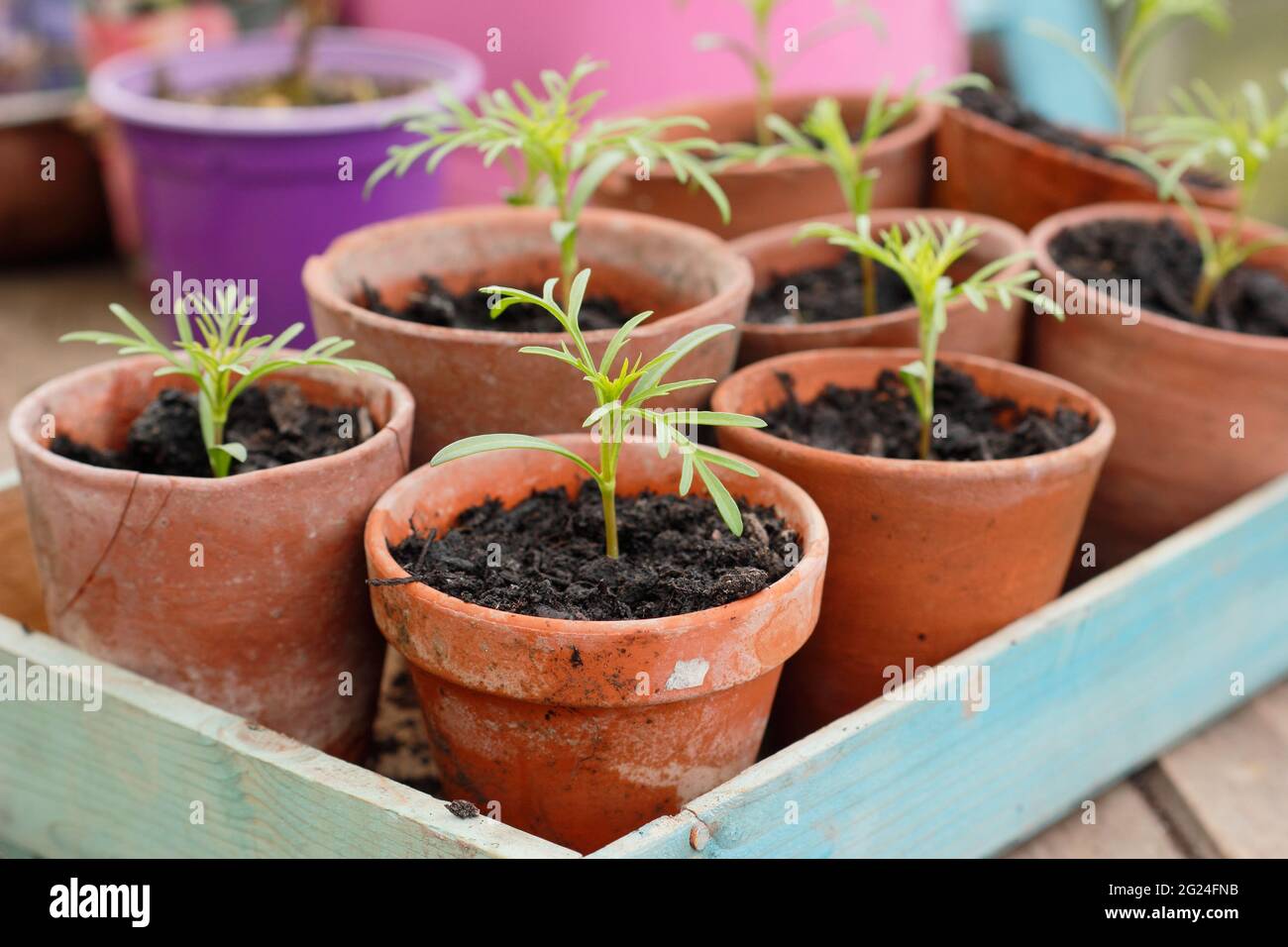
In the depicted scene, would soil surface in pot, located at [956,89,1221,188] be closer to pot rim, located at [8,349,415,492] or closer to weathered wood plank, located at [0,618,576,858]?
pot rim, located at [8,349,415,492]

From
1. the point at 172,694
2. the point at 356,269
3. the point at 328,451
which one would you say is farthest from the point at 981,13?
the point at 172,694

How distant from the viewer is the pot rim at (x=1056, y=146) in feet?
6.28

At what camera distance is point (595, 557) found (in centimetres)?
119

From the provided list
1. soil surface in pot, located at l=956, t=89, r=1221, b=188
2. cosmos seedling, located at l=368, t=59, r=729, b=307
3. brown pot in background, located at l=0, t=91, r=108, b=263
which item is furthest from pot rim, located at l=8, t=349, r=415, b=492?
brown pot in background, located at l=0, t=91, r=108, b=263

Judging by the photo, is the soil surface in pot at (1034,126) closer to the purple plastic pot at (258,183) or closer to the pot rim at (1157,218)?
the pot rim at (1157,218)

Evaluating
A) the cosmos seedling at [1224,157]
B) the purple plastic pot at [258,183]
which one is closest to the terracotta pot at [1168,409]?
the cosmos seedling at [1224,157]

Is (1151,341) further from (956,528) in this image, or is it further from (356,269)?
(356,269)

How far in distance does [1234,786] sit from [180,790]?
1.19 m

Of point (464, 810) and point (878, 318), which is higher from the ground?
point (878, 318)

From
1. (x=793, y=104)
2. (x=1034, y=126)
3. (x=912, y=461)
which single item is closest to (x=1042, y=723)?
(x=912, y=461)

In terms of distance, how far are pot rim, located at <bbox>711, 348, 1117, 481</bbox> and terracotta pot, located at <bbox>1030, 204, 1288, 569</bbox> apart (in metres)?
0.16

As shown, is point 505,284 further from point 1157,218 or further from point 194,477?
point 1157,218

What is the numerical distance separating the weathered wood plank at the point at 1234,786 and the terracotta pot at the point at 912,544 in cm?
32
